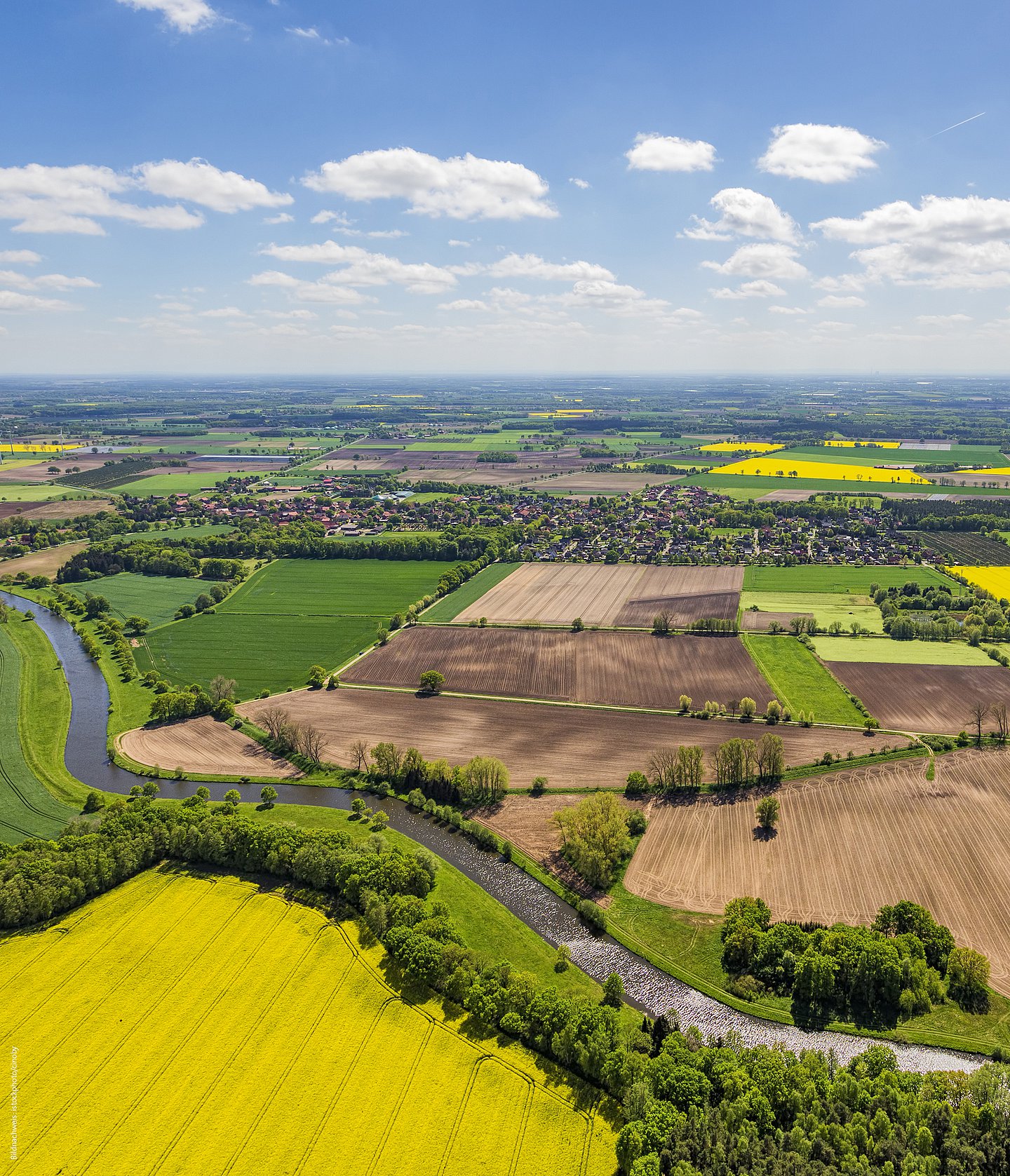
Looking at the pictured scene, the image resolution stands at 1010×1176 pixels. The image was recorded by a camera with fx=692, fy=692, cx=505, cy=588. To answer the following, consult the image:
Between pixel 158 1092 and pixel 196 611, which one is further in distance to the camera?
pixel 196 611

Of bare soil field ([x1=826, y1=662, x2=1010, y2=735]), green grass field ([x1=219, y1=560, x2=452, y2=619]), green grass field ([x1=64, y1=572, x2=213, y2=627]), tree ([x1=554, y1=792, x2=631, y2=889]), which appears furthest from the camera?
green grass field ([x1=64, y1=572, x2=213, y2=627])

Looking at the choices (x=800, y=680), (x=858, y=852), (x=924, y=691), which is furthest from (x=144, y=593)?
(x=924, y=691)

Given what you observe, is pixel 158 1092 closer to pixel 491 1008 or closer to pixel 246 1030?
pixel 246 1030

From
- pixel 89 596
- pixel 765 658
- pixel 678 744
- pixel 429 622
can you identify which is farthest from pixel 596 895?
pixel 89 596

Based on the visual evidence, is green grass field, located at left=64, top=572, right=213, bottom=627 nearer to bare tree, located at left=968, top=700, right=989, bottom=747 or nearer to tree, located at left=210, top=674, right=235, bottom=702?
tree, located at left=210, top=674, right=235, bottom=702

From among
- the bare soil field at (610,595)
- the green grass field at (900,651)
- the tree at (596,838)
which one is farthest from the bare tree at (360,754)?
the green grass field at (900,651)

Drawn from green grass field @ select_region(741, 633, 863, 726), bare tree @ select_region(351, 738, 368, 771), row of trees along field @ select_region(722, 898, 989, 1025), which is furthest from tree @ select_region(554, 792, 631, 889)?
green grass field @ select_region(741, 633, 863, 726)

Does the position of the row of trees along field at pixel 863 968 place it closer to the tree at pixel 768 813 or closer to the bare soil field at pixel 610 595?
the tree at pixel 768 813
